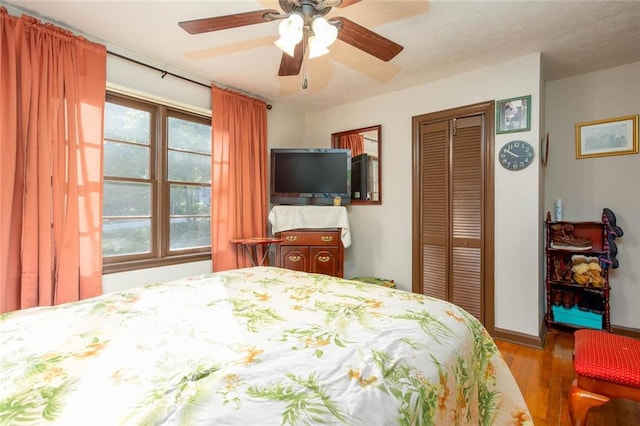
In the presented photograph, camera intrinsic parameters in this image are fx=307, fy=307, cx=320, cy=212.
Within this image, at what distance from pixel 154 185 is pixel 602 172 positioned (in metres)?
3.95

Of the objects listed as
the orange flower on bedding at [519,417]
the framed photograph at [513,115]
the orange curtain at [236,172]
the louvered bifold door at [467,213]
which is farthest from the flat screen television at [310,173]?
the orange flower on bedding at [519,417]

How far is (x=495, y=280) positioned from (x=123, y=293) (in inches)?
109

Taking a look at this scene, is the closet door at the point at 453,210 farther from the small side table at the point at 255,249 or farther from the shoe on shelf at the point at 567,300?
the small side table at the point at 255,249

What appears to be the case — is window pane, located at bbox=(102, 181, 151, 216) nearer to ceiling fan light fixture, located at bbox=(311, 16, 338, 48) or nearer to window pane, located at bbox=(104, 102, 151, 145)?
window pane, located at bbox=(104, 102, 151, 145)

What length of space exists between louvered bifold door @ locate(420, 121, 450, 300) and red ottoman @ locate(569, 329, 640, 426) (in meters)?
1.48

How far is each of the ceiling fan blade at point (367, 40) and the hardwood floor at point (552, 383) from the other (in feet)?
7.05

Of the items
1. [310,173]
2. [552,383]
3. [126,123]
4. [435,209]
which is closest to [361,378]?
[552,383]

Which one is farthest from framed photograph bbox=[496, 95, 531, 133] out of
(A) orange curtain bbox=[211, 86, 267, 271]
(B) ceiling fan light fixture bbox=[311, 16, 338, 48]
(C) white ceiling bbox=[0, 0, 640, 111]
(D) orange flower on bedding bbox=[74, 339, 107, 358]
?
(D) orange flower on bedding bbox=[74, 339, 107, 358]

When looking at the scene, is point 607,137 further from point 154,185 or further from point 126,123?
point 126,123

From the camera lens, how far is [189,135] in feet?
9.60

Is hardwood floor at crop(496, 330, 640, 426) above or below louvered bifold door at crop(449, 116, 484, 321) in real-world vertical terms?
below

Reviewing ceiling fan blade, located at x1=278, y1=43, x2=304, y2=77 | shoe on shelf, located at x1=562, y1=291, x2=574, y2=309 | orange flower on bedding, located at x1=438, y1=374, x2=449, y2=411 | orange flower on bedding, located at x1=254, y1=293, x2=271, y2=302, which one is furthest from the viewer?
shoe on shelf, located at x1=562, y1=291, x2=574, y2=309

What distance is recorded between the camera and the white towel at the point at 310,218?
3.18m

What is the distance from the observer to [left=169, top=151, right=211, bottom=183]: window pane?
2.79m
